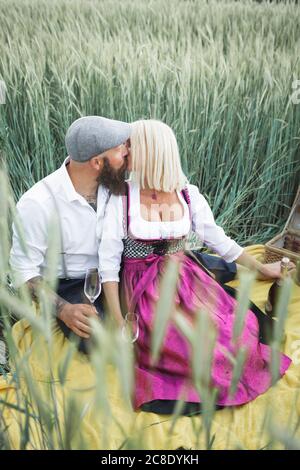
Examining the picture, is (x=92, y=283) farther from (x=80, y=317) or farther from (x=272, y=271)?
(x=272, y=271)

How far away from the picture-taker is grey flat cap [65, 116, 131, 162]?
145cm

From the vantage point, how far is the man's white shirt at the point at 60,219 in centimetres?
152

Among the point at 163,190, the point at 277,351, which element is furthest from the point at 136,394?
the point at 277,351

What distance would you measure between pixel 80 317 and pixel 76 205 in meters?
0.35

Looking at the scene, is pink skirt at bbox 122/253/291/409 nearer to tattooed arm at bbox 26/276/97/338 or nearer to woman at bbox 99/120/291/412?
woman at bbox 99/120/291/412

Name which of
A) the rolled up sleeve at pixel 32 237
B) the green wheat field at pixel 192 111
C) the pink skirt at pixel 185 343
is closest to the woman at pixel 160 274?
the pink skirt at pixel 185 343

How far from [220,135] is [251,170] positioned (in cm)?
24

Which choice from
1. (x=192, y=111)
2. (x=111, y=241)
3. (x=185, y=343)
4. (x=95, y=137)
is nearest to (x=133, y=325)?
(x=185, y=343)

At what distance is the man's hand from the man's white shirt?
162 mm

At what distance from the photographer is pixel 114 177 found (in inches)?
60.2

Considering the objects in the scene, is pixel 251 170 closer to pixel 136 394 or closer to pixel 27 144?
pixel 27 144

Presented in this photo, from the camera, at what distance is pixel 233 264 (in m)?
1.95

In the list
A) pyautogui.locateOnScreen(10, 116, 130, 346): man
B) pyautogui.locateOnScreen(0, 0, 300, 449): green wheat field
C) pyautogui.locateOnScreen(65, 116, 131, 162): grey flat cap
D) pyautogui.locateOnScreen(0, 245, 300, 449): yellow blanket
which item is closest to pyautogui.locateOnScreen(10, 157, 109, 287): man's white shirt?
pyautogui.locateOnScreen(10, 116, 130, 346): man

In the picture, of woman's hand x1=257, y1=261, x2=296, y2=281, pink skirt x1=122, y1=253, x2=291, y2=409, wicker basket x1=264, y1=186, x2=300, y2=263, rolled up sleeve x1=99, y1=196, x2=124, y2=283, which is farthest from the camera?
wicker basket x1=264, y1=186, x2=300, y2=263
